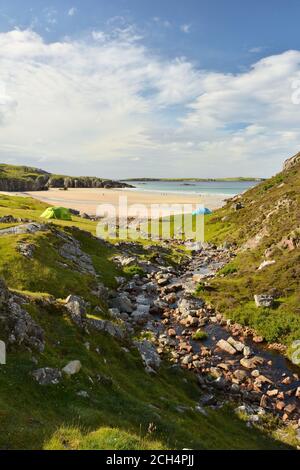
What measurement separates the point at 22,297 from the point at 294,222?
46421 mm

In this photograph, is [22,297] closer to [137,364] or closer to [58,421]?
[137,364]

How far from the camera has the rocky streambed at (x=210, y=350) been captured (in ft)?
84.0

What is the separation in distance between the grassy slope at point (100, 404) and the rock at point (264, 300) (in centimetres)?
1562

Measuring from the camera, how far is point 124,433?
557 inches

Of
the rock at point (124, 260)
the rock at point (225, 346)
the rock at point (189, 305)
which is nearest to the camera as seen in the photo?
the rock at point (225, 346)

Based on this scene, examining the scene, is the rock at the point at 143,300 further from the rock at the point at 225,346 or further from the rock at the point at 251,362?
the rock at the point at 251,362

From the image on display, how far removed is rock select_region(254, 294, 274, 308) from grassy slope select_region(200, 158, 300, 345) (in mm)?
674

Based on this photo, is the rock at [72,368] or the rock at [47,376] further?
the rock at [72,368]

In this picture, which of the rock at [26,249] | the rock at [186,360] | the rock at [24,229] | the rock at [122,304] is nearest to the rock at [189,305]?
the rock at [122,304]

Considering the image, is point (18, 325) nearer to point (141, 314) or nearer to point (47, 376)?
point (47, 376)

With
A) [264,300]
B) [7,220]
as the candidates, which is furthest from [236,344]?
[7,220]

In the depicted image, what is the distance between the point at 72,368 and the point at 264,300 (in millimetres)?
26615
